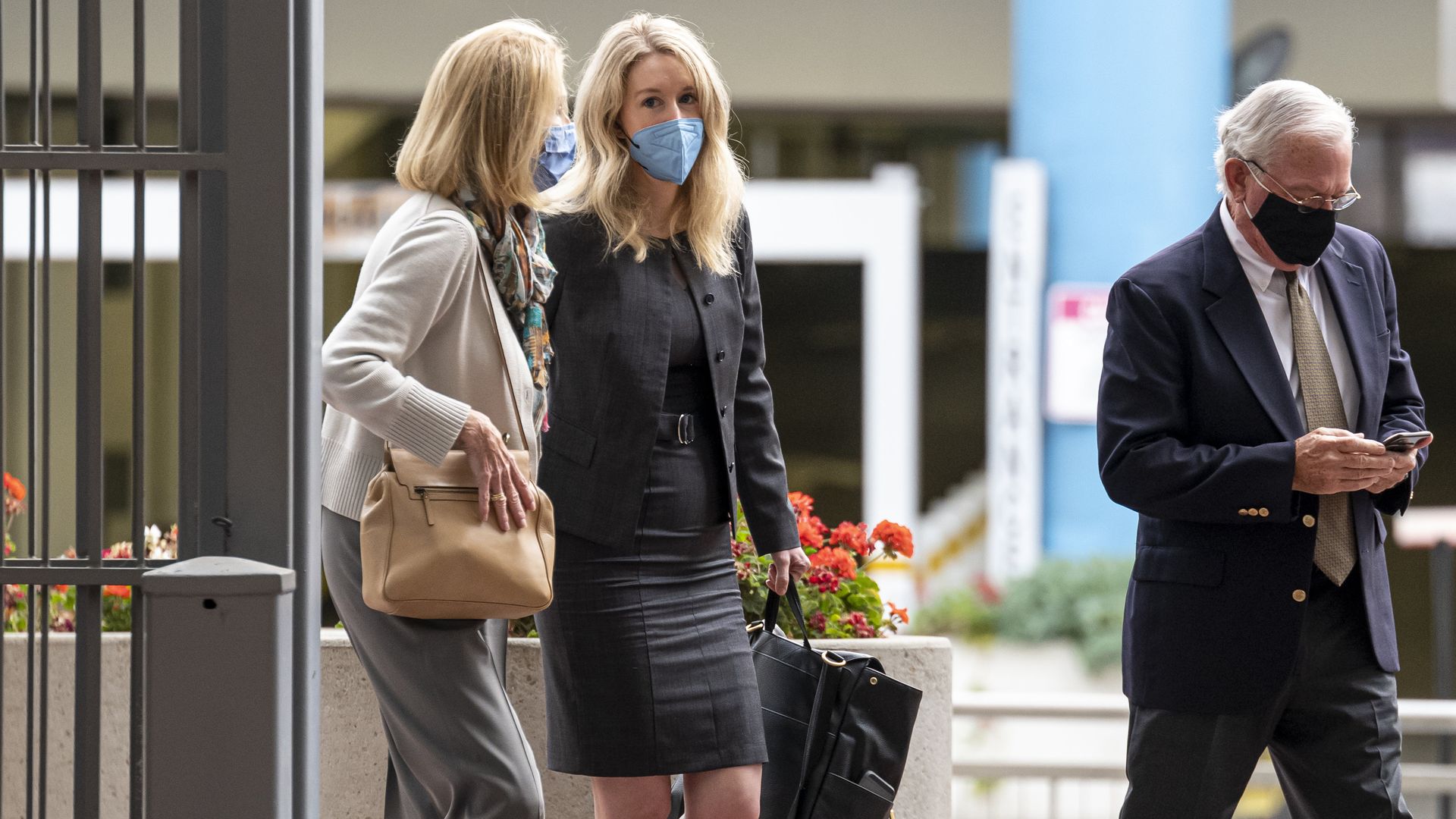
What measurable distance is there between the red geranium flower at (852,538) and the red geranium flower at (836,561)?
0.04 meters

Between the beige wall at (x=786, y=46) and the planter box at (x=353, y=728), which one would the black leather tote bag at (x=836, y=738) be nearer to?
the planter box at (x=353, y=728)

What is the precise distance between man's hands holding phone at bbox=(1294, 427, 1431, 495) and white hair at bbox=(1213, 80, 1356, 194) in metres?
0.57

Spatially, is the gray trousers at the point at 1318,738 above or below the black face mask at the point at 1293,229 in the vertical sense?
below

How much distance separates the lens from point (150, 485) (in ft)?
30.8

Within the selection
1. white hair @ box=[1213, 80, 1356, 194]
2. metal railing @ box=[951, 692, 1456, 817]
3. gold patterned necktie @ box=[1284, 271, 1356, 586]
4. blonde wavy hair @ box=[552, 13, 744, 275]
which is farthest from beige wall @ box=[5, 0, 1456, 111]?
gold patterned necktie @ box=[1284, 271, 1356, 586]

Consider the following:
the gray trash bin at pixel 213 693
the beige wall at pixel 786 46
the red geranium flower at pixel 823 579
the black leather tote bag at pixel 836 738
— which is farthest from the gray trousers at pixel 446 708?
the beige wall at pixel 786 46

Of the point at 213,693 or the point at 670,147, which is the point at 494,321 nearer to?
the point at 670,147

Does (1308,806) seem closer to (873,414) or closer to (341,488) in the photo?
(341,488)

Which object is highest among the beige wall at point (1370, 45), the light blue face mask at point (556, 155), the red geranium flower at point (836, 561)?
the beige wall at point (1370, 45)

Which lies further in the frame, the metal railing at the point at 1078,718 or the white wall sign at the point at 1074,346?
the white wall sign at the point at 1074,346

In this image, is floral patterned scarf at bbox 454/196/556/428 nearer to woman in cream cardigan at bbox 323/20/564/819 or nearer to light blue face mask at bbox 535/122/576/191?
woman in cream cardigan at bbox 323/20/564/819

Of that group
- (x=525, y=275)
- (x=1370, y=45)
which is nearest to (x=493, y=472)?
(x=525, y=275)

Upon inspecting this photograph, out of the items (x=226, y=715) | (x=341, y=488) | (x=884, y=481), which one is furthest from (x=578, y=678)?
(x=884, y=481)

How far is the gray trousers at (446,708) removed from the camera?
2.61m
